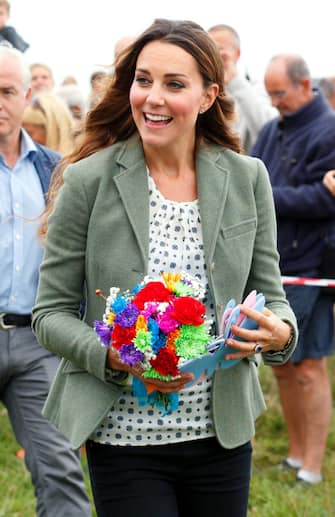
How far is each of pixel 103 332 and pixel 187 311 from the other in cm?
28

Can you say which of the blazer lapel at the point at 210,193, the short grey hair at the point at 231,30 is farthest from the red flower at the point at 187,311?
the short grey hair at the point at 231,30

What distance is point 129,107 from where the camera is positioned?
3.28 metres

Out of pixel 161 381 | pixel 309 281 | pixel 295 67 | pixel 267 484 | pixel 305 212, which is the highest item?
pixel 161 381

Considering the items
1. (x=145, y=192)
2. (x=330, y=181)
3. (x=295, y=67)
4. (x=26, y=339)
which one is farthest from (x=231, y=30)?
(x=145, y=192)

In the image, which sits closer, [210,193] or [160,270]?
[160,270]

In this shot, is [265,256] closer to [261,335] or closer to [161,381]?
[261,335]

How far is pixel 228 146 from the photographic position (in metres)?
3.41

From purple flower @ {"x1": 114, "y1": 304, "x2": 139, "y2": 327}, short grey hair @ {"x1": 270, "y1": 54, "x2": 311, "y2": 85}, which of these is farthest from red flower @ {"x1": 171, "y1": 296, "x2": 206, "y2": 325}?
short grey hair @ {"x1": 270, "y1": 54, "x2": 311, "y2": 85}

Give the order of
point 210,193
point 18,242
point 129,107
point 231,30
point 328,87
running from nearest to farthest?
point 210,193 < point 129,107 < point 18,242 < point 231,30 < point 328,87

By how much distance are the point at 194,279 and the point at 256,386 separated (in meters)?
0.66

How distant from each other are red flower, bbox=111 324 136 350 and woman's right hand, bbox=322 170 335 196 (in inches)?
134

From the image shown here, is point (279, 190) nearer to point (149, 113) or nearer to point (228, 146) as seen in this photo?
point (228, 146)

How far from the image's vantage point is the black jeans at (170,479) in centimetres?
297

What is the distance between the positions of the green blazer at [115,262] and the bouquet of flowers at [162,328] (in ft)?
0.61
